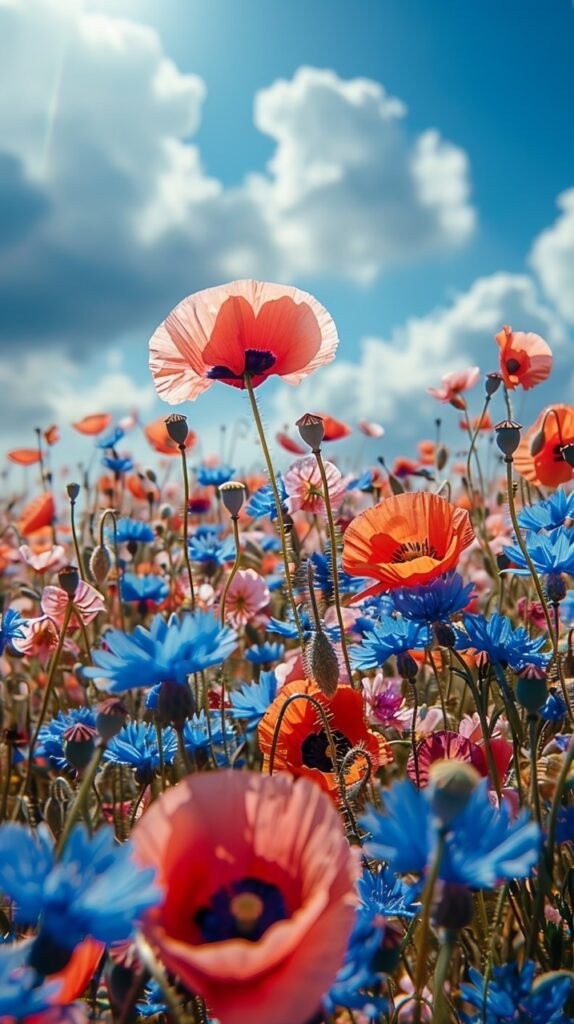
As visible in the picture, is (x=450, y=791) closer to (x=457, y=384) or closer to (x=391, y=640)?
(x=391, y=640)

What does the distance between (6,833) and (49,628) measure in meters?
1.68

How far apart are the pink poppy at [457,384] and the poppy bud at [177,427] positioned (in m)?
1.81

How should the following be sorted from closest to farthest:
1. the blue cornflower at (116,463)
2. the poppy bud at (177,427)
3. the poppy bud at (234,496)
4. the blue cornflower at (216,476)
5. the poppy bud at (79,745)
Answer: the poppy bud at (79,745) < the poppy bud at (177,427) < the poppy bud at (234,496) < the blue cornflower at (216,476) < the blue cornflower at (116,463)

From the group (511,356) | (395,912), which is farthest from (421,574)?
(511,356)

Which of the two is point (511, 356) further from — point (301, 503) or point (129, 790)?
point (129, 790)

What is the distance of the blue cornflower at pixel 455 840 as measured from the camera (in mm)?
691

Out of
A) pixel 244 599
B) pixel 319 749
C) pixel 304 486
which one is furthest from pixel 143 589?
pixel 319 749

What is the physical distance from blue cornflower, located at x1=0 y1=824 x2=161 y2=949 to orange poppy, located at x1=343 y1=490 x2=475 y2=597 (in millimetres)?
727

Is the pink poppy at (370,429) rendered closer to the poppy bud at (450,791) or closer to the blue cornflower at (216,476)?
the blue cornflower at (216,476)

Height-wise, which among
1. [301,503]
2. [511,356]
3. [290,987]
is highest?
[511,356]

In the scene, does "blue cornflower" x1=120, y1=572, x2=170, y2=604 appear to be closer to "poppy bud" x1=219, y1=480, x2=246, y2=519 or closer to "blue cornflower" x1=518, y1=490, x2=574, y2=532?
"poppy bud" x1=219, y1=480, x2=246, y2=519

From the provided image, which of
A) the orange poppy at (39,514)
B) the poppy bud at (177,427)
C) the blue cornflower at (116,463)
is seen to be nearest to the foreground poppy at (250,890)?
the poppy bud at (177,427)

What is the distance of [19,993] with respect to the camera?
24.8 inches

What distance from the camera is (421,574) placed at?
1301 mm
